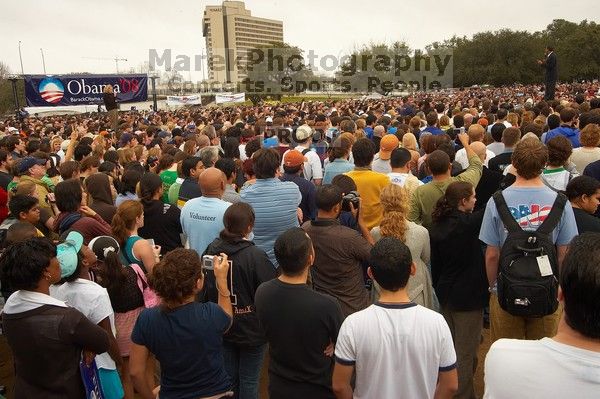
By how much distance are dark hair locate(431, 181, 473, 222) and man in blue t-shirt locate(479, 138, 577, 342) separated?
306mm

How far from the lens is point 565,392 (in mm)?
1438

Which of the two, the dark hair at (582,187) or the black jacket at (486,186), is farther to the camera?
the black jacket at (486,186)

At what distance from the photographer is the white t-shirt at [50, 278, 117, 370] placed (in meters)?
2.99

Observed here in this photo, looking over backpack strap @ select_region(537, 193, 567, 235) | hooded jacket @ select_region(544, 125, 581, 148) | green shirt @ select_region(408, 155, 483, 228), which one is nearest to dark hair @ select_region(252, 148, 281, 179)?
green shirt @ select_region(408, 155, 483, 228)

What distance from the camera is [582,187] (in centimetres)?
357

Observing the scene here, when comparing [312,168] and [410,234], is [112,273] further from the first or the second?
[312,168]

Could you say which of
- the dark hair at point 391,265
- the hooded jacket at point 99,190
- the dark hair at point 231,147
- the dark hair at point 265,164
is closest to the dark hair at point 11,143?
the dark hair at point 231,147

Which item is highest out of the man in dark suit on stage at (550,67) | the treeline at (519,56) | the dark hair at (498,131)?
the treeline at (519,56)

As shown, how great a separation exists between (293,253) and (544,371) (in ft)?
4.70

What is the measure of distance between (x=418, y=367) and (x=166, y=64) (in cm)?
2845

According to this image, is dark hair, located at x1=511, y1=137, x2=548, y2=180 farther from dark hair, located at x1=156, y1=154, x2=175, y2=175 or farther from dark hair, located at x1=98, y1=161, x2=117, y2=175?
dark hair, located at x1=98, y1=161, x2=117, y2=175

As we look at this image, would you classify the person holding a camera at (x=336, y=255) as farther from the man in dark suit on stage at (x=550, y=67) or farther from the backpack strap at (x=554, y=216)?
the man in dark suit on stage at (x=550, y=67)

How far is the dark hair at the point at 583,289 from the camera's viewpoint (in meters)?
1.45

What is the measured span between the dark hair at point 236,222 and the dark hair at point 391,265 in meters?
1.15
